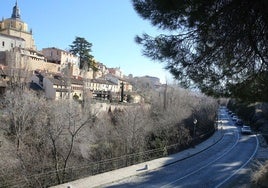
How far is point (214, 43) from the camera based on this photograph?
1089 cm

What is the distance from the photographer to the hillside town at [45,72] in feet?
196

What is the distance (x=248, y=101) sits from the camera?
12.6 meters

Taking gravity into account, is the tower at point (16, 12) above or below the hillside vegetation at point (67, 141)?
above

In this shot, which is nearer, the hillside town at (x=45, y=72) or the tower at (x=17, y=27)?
the hillside town at (x=45, y=72)

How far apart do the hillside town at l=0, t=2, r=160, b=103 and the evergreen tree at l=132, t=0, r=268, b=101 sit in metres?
38.9

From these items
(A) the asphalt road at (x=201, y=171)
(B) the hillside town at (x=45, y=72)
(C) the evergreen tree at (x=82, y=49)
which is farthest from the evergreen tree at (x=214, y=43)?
(C) the evergreen tree at (x=82, y=49)

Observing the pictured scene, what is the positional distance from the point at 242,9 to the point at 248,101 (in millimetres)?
3968

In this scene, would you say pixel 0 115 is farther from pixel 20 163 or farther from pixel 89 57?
pixel 89 57

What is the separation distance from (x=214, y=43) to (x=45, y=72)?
71.3 metres

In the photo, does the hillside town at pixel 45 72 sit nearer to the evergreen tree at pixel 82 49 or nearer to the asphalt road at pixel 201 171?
the evergreen tree at pixel 82 49

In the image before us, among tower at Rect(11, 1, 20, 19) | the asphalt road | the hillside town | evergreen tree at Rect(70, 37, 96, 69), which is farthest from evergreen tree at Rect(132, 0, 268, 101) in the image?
tower at Rect(11, 1, 20, 19)

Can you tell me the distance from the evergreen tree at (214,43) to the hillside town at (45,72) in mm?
38923

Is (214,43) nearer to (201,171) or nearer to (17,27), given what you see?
(201,171)

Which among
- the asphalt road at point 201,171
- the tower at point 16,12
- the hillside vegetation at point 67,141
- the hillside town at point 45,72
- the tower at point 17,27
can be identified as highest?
the tower at point 16,12
